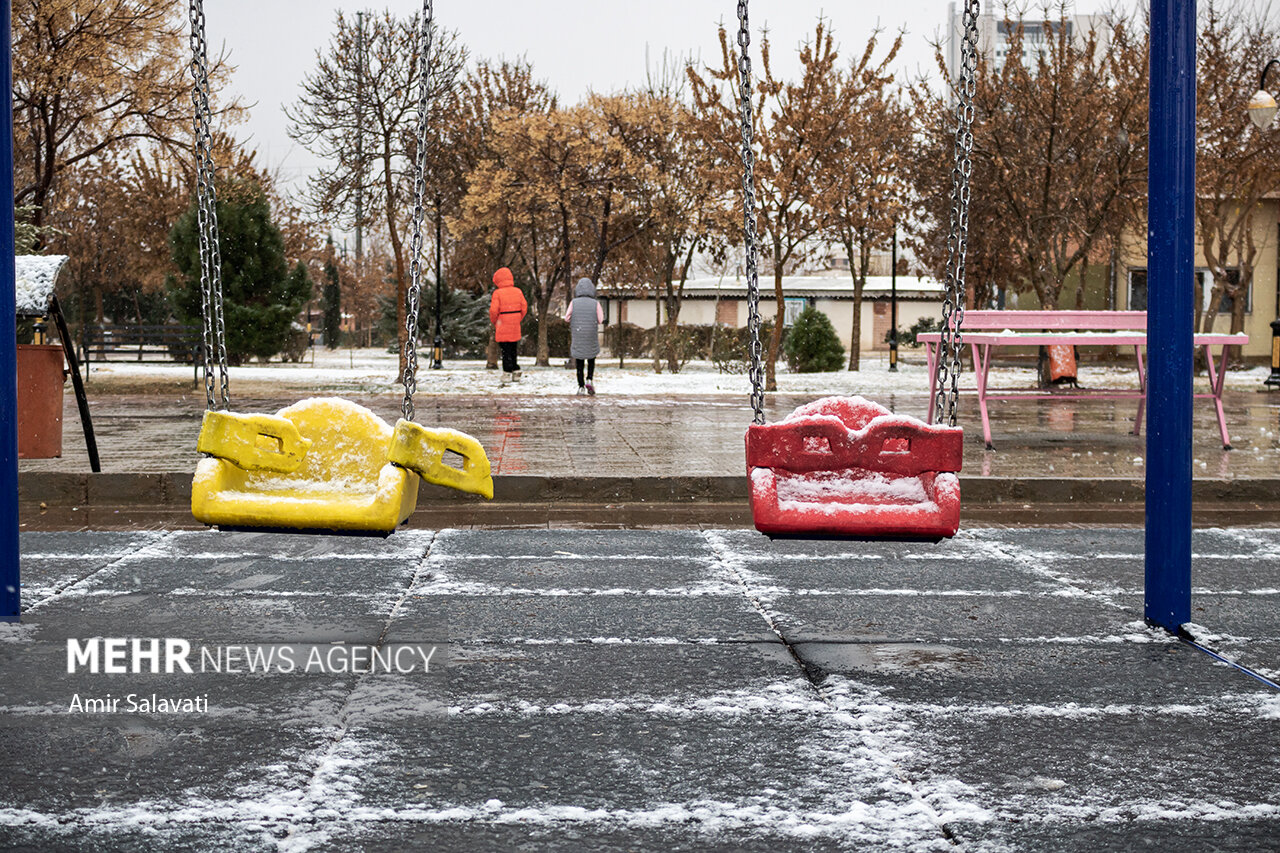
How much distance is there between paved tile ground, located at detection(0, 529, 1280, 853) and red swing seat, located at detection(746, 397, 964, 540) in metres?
0.47

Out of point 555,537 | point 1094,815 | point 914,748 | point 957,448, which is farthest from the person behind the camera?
point 555,537

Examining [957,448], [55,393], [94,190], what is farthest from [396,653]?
[94,190]

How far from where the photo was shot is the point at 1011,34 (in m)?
28.8

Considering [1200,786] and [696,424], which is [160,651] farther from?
[696,424]

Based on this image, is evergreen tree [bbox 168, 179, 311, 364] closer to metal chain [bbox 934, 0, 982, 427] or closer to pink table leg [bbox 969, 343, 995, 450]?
pink table leg [bbox 969, 343, 995, 450]

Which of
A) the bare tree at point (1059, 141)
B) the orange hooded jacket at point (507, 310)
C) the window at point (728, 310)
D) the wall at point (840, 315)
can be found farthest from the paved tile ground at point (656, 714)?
the window at point (728, 310)

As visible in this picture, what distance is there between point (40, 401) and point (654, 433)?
20.9ft

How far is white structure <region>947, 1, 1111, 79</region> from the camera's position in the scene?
89.7ft

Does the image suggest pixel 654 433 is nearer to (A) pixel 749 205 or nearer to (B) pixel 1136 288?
(A) pixel 749 205

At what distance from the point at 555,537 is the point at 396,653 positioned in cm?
315

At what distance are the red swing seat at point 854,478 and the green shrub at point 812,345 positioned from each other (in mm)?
25810

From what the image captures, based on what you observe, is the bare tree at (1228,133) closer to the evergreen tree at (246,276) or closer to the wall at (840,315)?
the evergreen tree at (246,276)

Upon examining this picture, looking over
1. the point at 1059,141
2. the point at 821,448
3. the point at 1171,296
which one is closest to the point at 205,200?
the point at 821,448

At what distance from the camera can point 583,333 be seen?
72.1 feet
